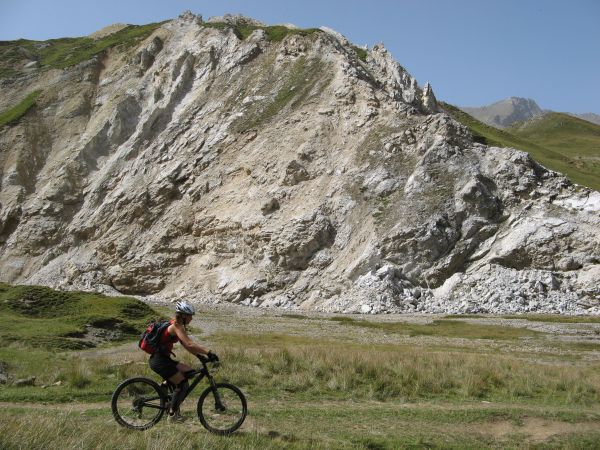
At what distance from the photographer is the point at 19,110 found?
86750mm

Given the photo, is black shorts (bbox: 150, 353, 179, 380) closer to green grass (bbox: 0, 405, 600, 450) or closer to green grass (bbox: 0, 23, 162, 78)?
green grass (bbox: 0, 405, 600, 450)

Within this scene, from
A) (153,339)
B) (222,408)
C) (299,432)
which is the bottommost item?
(299,432)

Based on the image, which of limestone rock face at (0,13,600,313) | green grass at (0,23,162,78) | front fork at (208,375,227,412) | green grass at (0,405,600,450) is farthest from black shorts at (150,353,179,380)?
green grass at (0,23,162,78)

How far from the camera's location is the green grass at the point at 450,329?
41000mm

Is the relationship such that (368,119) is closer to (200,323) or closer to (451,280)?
(451,280)

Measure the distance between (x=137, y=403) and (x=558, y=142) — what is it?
6748 inches

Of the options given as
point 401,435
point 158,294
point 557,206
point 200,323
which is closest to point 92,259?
point 158,294

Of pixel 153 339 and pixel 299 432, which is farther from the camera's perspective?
pixel 299 432

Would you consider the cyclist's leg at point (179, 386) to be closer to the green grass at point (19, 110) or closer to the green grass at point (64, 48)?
the green grass at point (19, 110)

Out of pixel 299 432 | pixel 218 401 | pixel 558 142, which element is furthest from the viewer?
pixel 558 142

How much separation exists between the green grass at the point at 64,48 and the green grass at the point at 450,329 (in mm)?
76741

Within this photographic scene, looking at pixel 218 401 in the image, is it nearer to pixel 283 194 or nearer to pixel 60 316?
pixel 60 316

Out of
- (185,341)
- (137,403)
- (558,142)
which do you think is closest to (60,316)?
(137,403)

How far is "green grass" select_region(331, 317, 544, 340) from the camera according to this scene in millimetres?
41000
